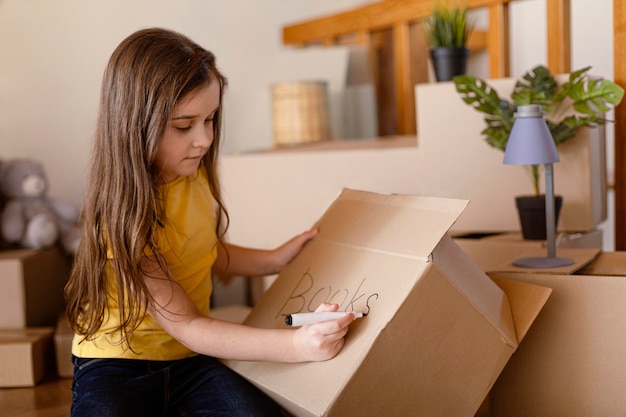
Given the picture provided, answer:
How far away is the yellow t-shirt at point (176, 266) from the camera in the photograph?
130cm

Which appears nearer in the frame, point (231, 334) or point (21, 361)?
point (231, 334)

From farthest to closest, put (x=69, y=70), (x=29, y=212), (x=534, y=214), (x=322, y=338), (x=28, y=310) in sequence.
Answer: (x=69, y=70) < (x=29, y=212) < (x=28, y=310) < (x=534, y=214) < (x=322, y=338)

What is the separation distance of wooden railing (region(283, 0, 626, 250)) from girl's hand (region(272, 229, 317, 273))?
28.9 inches

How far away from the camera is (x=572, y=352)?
130 cm

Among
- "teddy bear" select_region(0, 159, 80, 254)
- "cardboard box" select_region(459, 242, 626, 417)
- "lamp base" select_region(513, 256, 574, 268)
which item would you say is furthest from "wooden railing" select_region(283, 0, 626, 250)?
"teddy bear" select_region(0, 159, 80, 254)

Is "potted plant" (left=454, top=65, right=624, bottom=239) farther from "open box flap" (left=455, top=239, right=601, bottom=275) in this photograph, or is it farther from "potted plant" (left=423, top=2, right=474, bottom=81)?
"potted plant" (left=423, top=2, right=474, bottom=81)

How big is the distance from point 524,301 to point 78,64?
1772 mm

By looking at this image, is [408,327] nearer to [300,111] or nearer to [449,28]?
[449,28]

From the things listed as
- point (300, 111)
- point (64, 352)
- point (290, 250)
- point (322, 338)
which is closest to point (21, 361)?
point (64, 352)

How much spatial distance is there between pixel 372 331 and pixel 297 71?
5.94 ft

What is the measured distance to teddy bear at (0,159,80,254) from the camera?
2104mm

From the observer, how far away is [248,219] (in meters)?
2.20

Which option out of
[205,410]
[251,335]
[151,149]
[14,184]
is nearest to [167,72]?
[151,149]

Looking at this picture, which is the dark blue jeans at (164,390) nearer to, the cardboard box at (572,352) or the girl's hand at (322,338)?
the girl's hand at (322,338)
